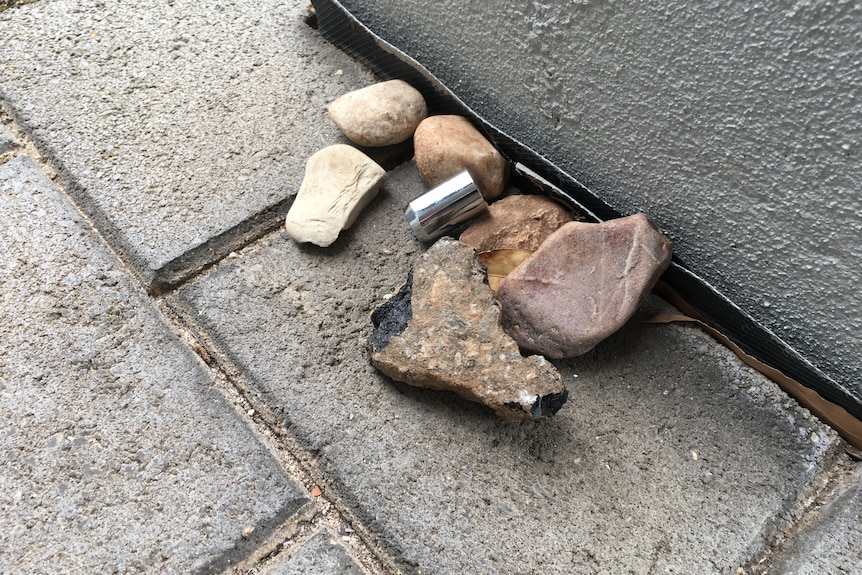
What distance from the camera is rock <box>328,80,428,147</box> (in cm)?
135

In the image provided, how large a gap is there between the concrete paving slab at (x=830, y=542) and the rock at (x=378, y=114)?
102cm

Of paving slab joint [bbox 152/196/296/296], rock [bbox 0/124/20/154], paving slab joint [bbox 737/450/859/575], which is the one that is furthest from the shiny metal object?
rock [bbox 0/124/20/154]

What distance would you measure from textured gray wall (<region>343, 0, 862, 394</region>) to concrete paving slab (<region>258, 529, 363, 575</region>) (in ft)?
2.49

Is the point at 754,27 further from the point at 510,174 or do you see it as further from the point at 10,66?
the point at 10,66

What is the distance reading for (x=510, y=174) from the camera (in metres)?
1.36

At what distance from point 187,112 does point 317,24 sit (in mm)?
415

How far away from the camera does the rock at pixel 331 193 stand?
1253 millimetres

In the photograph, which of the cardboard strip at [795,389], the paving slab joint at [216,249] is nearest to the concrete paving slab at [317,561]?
the paving slab joint at [216,249]

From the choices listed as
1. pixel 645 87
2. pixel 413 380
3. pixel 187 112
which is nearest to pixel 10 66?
pixel 187 112

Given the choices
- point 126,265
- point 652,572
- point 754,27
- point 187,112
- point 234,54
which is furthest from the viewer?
point 234,54

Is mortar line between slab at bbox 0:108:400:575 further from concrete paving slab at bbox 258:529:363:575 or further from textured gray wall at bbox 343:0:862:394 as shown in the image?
textured gray wall at bbox 343:0:862:394

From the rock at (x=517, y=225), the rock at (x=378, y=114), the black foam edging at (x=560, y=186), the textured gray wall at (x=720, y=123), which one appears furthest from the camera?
the rock at (x=378, y=114)

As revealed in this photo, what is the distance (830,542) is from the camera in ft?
3.27

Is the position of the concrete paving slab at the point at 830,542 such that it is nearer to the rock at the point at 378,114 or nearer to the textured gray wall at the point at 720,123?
the textured gray wall at the point at 720,123
